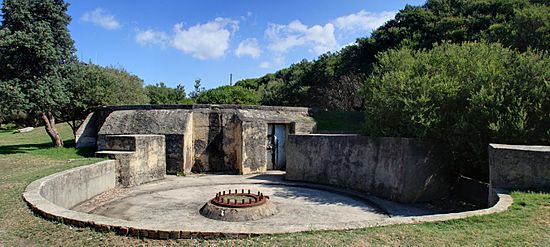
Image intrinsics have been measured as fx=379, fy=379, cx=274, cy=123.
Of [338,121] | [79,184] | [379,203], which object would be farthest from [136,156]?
[338,121]

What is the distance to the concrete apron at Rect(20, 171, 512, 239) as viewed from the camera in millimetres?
4836

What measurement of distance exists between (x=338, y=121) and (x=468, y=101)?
7.88 meters

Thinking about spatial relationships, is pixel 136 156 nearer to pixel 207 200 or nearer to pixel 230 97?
pixel 207 200

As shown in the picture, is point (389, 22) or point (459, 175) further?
point (389, 22)

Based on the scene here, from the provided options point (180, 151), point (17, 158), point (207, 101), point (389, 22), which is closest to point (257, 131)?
point (180, 151)

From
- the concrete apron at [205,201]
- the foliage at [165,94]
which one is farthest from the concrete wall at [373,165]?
the foliage at [165,94]

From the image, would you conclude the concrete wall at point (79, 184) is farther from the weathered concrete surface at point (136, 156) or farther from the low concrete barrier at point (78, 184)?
the weathered concrete surface at point (136, 156)

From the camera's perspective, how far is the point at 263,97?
107 feet

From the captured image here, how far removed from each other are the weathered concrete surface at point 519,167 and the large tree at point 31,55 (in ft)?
40.9

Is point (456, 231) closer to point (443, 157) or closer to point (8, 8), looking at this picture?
point (443, 157)

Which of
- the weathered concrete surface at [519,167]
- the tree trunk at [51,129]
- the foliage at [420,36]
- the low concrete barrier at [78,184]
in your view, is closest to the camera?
the weathered concrete surface at [519,167]

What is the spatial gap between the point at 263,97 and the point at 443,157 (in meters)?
23.8

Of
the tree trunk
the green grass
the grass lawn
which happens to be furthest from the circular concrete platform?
the tree trunk

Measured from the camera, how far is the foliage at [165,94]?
35.4 meters
